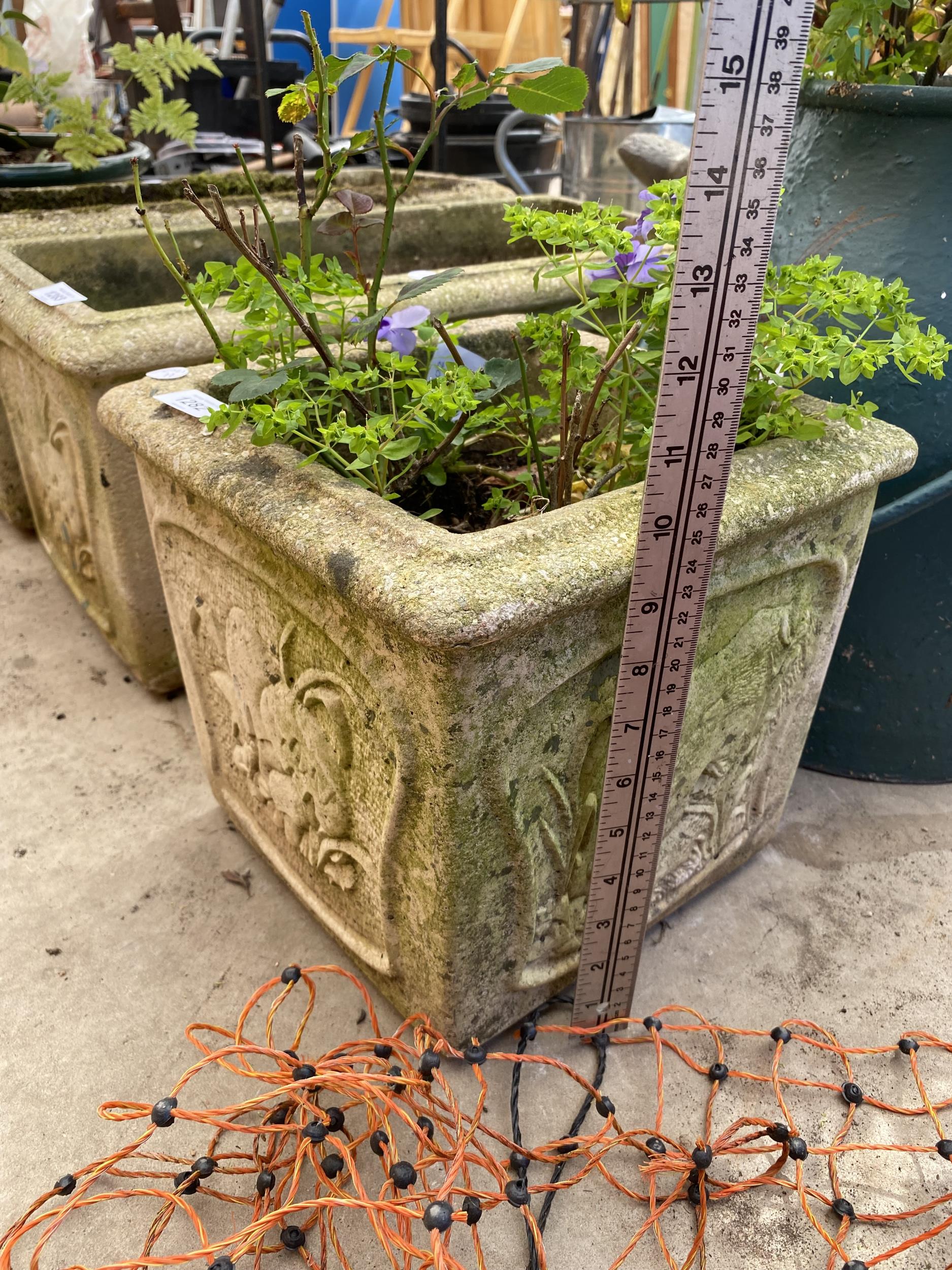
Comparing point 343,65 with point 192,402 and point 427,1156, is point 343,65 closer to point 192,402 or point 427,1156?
point 192,402

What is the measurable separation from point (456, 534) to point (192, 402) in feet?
1.64

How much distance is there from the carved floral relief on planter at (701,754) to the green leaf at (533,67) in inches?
24.6

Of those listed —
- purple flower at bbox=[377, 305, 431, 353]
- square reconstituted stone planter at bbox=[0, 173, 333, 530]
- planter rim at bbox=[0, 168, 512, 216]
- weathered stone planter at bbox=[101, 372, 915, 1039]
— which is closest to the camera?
weathered stone planter at bbox=[101, 372, 915, 1039]

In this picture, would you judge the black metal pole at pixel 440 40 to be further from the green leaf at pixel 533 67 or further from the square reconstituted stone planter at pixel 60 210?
the green leaf at pixel 533 67

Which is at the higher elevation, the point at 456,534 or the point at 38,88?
the point at 38,88

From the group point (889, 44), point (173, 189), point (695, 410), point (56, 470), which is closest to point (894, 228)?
point (889, 44)

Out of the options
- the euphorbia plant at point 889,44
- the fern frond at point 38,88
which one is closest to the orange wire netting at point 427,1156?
the euphorbia plant at point 889,44

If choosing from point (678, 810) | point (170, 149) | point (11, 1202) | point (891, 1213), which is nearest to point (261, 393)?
point (678, 810)

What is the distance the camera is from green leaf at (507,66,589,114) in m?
1.03

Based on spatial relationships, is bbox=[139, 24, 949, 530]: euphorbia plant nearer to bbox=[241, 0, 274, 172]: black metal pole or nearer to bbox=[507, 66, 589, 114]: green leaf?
bbox=[507, 66, 589, 114]: green leaf

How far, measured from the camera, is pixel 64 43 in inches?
119

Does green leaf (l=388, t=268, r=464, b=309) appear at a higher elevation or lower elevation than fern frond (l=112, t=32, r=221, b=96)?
lower

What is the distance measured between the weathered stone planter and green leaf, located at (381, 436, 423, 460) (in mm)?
67

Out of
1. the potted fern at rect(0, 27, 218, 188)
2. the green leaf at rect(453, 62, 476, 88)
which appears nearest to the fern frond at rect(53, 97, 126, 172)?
the potted fern at rect(0, 27, 218, 188)
